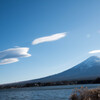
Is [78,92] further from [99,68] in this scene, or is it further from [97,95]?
[99,68]

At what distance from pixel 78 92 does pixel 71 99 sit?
2.74 feet

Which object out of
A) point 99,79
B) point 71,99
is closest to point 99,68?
point 99,79

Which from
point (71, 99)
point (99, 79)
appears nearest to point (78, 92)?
point (71, 99)

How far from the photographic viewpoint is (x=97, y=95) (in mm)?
15398

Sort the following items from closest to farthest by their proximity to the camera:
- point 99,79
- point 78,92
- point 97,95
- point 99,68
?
1. point 97,95
2. point 78,92
3. point 99,79
4. point 99,68

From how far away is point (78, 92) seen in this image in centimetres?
1650

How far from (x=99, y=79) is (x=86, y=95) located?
248ft

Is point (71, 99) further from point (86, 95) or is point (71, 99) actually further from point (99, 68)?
point (99, 68)

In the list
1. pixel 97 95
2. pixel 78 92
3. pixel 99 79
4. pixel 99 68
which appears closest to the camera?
pixel 97 95

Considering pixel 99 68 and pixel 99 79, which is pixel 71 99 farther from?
pixel 99 68

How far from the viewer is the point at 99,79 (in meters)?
88.6

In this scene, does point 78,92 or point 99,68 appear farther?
point 99,68

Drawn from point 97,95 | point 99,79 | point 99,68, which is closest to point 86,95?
point 97,95

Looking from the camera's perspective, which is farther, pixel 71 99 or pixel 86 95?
pixel 71 99
